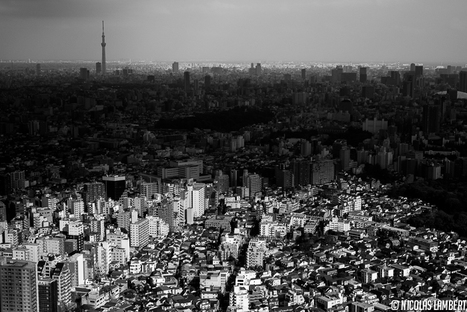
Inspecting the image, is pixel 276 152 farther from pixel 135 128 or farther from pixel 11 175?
pixel 11 175

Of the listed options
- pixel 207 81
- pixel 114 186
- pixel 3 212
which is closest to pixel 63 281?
pixel 3 212

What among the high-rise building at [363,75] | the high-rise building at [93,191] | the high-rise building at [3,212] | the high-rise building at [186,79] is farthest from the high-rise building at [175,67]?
the high-rise building at [3,212]

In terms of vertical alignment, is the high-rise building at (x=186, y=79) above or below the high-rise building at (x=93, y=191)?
above

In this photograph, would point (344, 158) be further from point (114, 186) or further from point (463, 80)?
point (114, 186)

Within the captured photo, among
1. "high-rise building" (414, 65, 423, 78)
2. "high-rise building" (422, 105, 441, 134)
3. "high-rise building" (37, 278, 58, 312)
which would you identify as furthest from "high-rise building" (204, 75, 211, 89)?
"high-rise building" (37, 278, 58, 312)

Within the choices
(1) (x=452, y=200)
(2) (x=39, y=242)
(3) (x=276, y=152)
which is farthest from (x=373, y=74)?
(2) (x=39, y=242)

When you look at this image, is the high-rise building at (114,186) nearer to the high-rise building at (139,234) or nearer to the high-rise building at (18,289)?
the high-rise building at (139,234)
